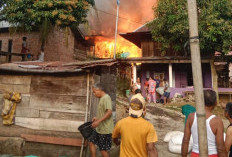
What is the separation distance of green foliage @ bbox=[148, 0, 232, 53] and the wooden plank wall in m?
9.47

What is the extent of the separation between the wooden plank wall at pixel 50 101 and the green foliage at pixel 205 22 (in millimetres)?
9468

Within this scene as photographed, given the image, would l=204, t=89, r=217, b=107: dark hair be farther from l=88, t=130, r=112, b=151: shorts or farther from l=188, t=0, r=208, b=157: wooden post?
A: l=88, t=130, r=112, b=151: shorts

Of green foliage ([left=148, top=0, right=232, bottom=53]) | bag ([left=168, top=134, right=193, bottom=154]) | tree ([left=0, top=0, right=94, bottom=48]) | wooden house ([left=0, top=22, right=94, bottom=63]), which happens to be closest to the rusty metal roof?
bag ([left=168, top=134, right=193, bottom=154])

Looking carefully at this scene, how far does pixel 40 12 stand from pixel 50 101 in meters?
9.67

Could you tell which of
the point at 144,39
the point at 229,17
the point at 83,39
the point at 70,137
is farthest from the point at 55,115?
the point at 83,39

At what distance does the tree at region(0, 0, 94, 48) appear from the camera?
12.6 meters

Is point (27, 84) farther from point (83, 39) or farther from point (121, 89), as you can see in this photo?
point (83, 39)

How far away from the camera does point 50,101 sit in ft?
17.0

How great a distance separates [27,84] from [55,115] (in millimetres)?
1331

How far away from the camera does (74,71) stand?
4.73 meters

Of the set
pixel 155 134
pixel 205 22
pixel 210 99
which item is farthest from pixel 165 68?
pixel 155 134

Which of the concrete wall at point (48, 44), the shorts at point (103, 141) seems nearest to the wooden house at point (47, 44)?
the concrete wall at point (48, 44)

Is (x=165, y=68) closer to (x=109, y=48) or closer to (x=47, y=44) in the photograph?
(x=47, y=44)

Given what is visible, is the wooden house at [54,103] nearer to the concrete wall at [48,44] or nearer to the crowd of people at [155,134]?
the crowd of people at [155,134]
